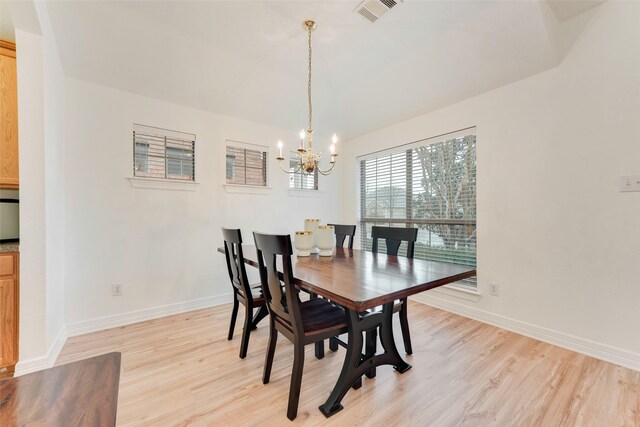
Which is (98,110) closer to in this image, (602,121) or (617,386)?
(602,121)

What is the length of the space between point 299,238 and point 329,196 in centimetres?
224

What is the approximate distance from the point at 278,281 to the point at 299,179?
2659 mm

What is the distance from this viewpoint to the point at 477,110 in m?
2.86

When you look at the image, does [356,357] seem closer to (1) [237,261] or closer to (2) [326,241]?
(2) [326,241]

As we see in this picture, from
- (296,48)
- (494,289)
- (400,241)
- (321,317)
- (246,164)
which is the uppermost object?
(296,48)

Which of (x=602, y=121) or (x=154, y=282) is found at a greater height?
(x=602, y=121)

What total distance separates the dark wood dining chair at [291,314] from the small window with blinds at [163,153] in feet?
6.59

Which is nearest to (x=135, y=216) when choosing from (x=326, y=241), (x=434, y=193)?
(x=326, y=241)

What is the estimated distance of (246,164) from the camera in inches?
142

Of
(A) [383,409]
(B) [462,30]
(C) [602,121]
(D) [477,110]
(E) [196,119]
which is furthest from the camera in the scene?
(E) [196,119]

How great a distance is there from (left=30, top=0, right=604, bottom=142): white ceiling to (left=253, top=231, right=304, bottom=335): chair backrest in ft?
6.31

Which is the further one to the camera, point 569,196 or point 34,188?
point 569,196

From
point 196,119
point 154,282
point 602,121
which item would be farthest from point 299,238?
point 602,121

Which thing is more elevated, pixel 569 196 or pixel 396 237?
pixel 569 196
